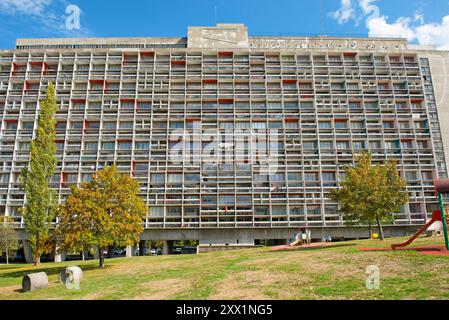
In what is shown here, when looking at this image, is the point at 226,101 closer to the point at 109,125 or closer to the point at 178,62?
the point at 178,62

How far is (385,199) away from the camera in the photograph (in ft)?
110

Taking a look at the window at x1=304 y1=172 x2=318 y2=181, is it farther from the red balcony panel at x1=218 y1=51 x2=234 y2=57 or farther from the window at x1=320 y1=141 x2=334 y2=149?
the red balcony panel at x1=218 y1=51 x2=234 y2=57

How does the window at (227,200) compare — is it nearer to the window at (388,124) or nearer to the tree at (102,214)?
the tree at (102,214)

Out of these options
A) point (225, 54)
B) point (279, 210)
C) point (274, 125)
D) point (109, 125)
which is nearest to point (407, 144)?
point (274, 125)

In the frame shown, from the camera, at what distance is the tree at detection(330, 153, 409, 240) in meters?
33.8

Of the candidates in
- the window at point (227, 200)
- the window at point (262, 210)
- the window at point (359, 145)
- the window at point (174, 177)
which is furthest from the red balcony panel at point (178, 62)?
the window at point (359, 145)

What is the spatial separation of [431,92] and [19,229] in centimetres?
8632

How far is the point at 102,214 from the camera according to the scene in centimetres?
3055

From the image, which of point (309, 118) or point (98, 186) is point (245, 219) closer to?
point (309, 118)

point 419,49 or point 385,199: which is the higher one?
point 419,49

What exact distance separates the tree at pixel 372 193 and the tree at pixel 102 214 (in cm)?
2207

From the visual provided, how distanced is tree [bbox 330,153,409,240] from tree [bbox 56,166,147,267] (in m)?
22.1

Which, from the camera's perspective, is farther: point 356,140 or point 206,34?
point 206,34

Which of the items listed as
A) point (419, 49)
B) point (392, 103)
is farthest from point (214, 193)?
point (419, 49)
